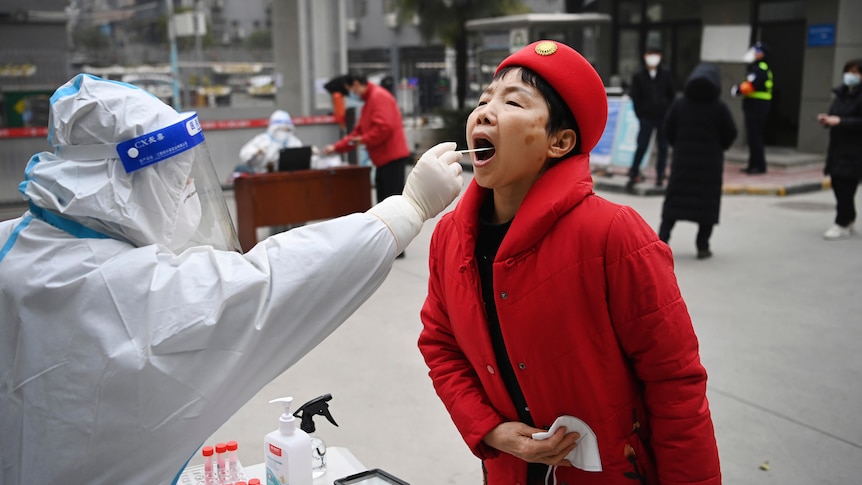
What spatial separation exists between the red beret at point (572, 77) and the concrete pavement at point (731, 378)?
2271 mm

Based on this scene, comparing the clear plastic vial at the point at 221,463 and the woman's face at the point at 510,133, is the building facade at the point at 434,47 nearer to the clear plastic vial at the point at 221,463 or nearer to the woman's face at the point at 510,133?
the clear plastic vial at the point at 221,463

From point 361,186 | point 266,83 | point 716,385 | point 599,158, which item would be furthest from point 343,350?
point 266,83

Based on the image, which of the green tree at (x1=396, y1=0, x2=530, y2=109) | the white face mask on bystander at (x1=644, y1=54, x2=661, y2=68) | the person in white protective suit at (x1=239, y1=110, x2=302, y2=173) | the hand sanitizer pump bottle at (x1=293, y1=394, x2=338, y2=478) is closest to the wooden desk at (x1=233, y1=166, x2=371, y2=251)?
the person in white protective suit at (x1=239, y1=110, x2=302, y2=173)

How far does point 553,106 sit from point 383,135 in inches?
237

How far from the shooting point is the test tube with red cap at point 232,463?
2420 mm

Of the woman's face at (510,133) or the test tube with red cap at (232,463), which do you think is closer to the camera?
the woman's face at (510,133)

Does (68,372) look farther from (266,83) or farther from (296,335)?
(266,83)

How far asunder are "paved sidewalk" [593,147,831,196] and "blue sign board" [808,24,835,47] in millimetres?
1903

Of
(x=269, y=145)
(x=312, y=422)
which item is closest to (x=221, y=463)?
(x=312, y=422)

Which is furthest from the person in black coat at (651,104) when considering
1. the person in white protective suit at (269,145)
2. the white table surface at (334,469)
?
the white table surface at (334,469)

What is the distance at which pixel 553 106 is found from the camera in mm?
1778

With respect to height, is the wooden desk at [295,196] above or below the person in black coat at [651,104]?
below

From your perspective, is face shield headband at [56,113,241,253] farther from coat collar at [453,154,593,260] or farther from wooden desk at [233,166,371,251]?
wooden desk at [233,166,371,251]

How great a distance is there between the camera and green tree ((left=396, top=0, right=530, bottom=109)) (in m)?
17.0
